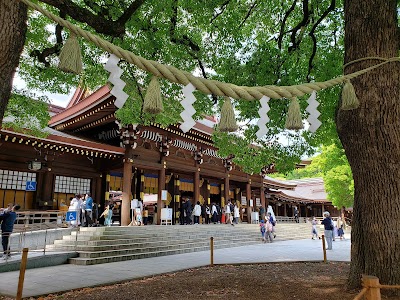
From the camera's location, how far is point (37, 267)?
7523 millimetres

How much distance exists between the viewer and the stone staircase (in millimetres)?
8797

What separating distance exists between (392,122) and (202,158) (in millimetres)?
13689

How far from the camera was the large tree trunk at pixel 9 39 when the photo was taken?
296 centimetres

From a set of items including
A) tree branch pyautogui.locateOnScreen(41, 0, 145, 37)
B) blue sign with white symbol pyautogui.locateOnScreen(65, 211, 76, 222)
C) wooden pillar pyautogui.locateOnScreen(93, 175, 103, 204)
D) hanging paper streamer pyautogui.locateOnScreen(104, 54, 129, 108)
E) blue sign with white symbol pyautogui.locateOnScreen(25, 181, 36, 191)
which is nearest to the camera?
hanging paper streamer pyautogui.locateOnScreen(104, 54, 129, 108)

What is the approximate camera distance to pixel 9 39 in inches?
118

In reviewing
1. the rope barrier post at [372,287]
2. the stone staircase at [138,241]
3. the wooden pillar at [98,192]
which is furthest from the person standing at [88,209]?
the rope barrier post at [372,287]

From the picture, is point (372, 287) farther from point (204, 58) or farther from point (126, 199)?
point (126, 199)

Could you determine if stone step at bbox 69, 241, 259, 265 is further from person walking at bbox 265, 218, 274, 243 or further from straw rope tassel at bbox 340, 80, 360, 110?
straw rope tassel at bbox 340, 80, 360, 110

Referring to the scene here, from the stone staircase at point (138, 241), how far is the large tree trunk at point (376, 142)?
21.8ft

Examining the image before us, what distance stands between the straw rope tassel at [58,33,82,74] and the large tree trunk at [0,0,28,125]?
790 millimetres

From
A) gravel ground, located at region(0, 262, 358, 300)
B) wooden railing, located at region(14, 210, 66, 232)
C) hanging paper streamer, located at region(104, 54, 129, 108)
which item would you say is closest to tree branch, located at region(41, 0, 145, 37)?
hanging paper streamer, located at region(104, 54, 129, 108)

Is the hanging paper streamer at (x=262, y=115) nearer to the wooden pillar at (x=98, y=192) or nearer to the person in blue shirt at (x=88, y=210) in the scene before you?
the person in blue shirt at (x=88, y=210)

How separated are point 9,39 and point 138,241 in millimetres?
8446

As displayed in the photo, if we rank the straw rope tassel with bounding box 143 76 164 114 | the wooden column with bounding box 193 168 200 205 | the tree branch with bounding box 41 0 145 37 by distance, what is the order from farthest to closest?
1. the wooden column with bounding box 193 168 200 205
2. the tree branch with bounding box 41 0 145 37
3. the straw rope tassel with bounding box 143 76 164 114
